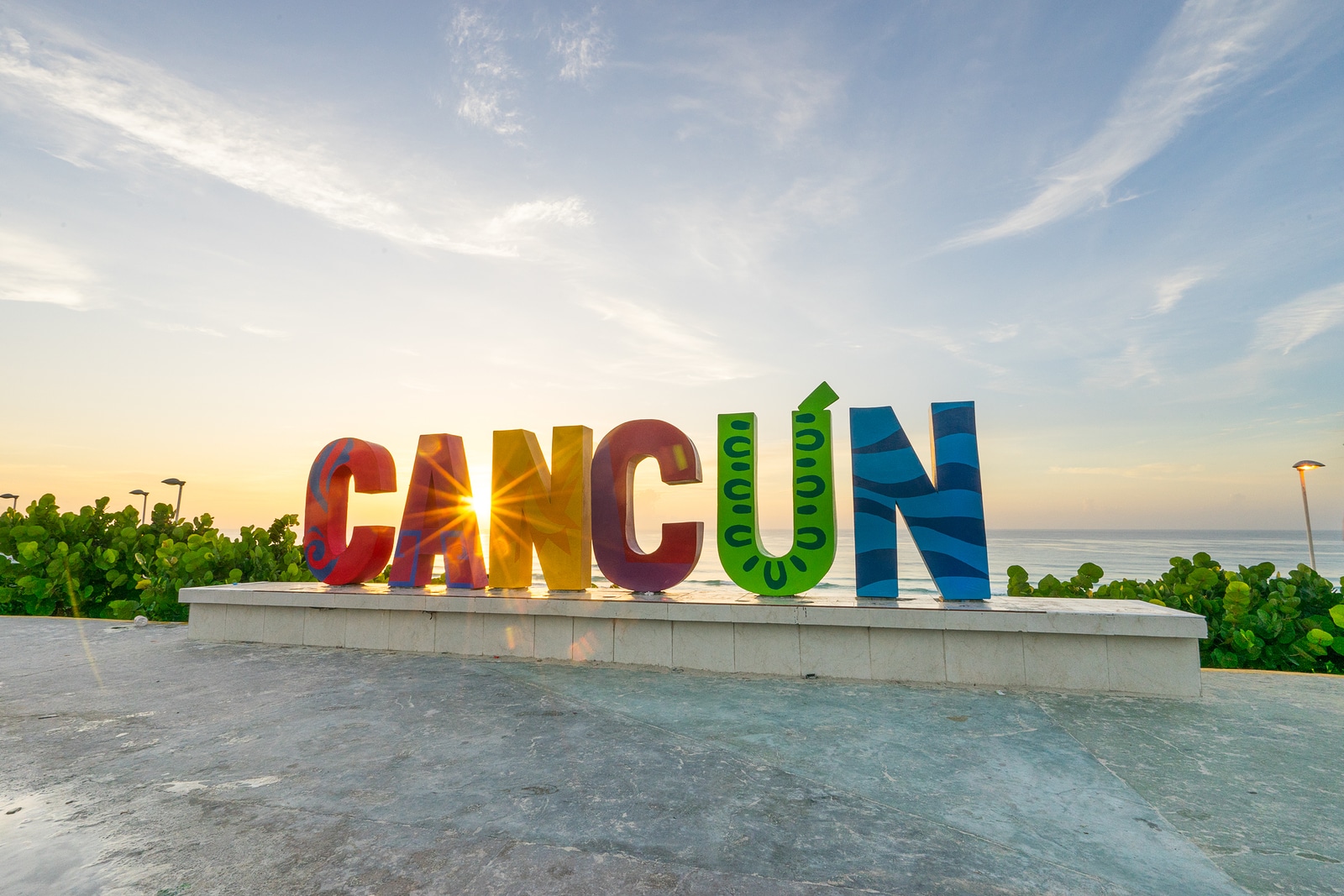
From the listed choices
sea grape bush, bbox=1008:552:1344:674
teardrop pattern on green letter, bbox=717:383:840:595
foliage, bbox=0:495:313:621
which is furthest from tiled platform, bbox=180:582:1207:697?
foliage, bbox=0:495:313:621

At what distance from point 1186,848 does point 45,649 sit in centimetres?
1381

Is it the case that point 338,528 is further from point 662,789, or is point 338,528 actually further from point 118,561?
point 662,789

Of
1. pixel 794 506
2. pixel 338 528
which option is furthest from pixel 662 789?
pixel 338 528

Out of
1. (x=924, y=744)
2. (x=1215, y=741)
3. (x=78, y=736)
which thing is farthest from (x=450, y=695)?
(x=1215, y=741)

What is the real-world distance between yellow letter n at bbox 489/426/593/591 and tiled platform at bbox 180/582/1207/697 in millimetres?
389

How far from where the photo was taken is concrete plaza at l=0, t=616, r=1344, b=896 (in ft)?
11.6

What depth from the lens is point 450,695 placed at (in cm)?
736

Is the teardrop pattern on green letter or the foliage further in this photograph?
the foliage

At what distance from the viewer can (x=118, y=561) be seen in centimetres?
1395

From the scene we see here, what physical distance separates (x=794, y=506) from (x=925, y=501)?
1.65 m

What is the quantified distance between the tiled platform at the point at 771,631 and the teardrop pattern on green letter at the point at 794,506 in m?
0.36

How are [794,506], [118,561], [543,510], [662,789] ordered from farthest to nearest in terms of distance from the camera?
[118,561] < [543,510] < [794,506] < [662,789]

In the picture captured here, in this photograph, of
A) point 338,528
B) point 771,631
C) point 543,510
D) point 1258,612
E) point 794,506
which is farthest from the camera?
point 338,528

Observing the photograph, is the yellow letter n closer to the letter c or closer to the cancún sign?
the cancún sign
